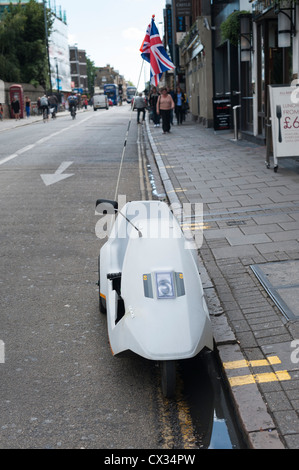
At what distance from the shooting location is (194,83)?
33750 millimetres

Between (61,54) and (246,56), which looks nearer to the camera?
(246,56)

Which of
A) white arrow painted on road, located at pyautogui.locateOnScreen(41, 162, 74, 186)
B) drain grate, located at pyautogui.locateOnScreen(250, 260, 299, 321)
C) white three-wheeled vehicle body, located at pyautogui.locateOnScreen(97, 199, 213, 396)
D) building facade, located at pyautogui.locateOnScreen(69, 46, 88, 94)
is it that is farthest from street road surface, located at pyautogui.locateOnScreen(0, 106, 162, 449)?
building facade, located at pyautogui.locateOnScreen(69, 46, 88, 94)

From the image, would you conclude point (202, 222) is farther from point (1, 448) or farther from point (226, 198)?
point (1, 448)

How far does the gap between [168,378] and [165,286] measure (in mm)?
574

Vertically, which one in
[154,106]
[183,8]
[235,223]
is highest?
[183,8]

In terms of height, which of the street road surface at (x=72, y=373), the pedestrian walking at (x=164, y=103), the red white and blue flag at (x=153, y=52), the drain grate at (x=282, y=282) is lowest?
the street road surface at (x=72, y=373)

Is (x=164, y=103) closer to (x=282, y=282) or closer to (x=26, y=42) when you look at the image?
(x=282, y=282)

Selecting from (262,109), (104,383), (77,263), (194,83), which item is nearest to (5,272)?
(77,263)

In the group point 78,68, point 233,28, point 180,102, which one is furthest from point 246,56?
point 78,68

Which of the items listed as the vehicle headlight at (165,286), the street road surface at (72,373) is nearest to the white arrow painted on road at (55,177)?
the street road surface at (72,373)

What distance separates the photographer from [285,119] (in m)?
11.0

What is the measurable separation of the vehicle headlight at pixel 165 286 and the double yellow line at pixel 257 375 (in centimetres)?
65

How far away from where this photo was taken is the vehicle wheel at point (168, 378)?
367 cm

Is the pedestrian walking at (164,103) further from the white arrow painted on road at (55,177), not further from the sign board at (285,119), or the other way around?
the sign board at (285,119)
